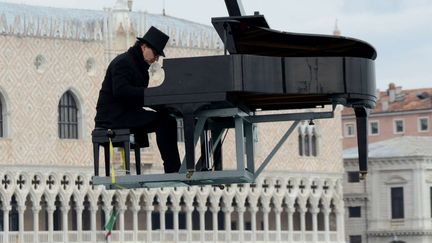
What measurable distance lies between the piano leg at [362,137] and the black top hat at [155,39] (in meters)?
1.12

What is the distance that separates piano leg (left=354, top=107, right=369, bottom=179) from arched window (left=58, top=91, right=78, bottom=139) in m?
52.2

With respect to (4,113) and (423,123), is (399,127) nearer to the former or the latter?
(423,123)

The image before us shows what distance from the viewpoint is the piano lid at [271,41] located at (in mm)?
9641

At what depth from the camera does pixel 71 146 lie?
61.8m

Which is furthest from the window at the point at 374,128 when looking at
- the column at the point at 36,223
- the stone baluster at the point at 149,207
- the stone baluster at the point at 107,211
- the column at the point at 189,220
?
the column at the point at 36,223

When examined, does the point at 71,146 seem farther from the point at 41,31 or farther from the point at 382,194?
the point at 382,194

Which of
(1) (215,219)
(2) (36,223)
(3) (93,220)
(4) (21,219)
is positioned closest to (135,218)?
(3) (93,220)

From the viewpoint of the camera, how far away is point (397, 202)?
3118 inches

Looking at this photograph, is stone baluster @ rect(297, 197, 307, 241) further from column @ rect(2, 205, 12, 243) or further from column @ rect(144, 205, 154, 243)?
column @ rect(2, 205, 12, 243)

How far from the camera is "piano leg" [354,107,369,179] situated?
9.91 meters

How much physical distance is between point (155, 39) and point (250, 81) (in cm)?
72

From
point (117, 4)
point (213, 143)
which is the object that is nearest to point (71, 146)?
point (117, 4)

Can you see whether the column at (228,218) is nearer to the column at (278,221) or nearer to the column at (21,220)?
the column at (278,221)

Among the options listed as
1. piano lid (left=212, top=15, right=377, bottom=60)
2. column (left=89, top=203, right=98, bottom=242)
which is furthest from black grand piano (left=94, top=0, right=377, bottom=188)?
column (left=89, top=203, right=98, bottom=242)
